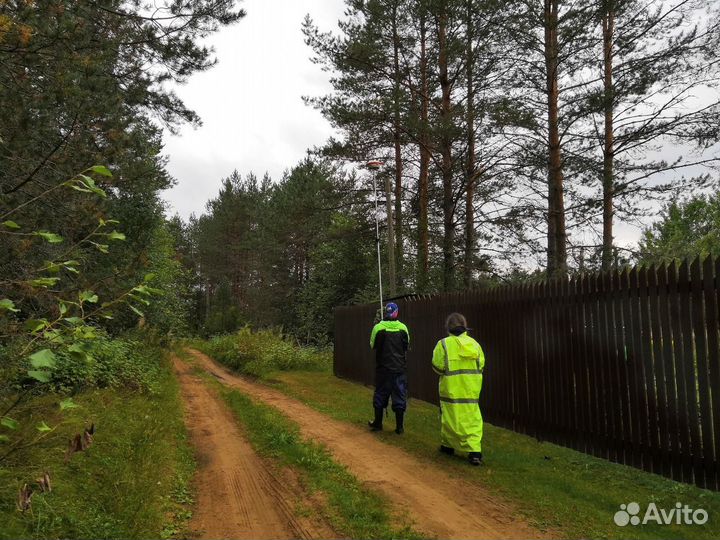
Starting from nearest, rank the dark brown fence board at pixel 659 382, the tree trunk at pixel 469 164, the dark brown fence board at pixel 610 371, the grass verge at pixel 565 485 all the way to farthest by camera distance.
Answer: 1. the grass verge at pixel 565 485
2. the dark brown fence board at pixel 659 382
3. the dark brown fence board at pixel 610 371
4. the tree trunk at pixel 469 164

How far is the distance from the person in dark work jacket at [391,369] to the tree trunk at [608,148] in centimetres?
933

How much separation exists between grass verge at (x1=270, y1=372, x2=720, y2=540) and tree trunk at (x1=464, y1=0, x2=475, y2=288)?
33.1ft

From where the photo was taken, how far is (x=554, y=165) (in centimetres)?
1461

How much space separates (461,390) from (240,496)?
2770 millimetres

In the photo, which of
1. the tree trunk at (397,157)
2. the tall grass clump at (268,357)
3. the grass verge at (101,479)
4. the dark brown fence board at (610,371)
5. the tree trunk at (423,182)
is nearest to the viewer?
the grass verge at (101,479)

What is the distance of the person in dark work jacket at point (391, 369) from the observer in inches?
297

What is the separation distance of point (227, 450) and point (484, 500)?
3.64 metres

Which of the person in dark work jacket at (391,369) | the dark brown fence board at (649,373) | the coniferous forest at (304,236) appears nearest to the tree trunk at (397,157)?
the coniferous forest at (304,236)

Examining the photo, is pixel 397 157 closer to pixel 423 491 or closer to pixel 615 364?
pixel 615 364

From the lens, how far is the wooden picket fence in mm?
4875

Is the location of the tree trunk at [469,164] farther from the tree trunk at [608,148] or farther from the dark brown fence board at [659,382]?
the dark brown fence board at [659,382]

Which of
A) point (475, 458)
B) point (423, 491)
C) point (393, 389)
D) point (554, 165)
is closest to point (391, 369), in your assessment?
point (393, 389)

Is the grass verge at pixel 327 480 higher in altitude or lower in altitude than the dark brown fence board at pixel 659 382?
lower

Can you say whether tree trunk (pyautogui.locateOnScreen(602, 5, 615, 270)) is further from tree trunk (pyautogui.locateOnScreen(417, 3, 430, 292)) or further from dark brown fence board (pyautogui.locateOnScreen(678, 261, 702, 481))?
dark brown fence board (pyautogui.locateOnScreen(678, 261, 702, 481))
